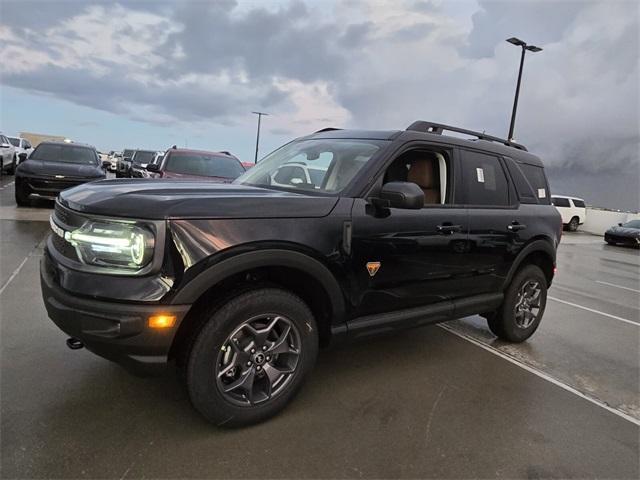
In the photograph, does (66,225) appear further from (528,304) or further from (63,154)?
(63,154)

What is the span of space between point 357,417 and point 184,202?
5.70 ft

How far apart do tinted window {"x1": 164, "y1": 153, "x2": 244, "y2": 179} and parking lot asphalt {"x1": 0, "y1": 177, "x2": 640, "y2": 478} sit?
5146mm

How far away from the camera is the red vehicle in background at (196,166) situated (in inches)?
363

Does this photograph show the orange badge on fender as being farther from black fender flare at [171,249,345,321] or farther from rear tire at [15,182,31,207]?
rear tire at [15,182,31,207]

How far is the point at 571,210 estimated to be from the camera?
2725 centimetres

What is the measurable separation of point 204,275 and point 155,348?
0.45m

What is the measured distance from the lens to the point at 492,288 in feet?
13.6

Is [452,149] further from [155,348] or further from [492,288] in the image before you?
[155,348]

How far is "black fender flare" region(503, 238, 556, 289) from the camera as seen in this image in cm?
426

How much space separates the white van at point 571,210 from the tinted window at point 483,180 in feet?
83.6

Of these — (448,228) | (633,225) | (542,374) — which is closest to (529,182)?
(448,228)

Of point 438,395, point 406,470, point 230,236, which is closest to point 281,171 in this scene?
point 230,236

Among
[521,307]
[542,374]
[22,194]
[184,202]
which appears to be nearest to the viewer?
[184,202]

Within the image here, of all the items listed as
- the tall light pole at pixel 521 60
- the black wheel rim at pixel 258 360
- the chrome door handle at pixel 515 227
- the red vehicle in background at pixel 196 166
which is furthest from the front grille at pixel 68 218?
the tall light pole at pixel 521 60
